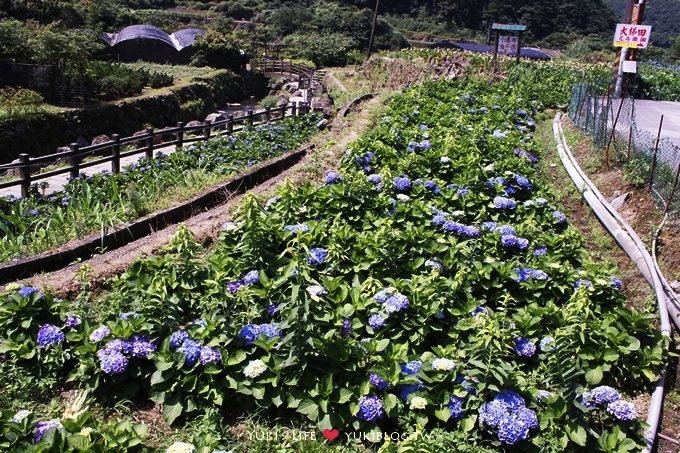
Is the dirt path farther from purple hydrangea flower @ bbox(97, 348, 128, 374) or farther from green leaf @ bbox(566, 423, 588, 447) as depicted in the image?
green leaf @ bbox(566, 423, 588, 447)

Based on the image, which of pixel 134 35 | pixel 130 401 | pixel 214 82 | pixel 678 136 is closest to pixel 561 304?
pixel 130 401

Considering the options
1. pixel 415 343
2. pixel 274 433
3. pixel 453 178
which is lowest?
pixel 274 433

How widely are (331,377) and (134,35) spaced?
127 ft

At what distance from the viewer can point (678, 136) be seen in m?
13.2

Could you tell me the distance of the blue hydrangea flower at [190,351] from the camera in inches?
143

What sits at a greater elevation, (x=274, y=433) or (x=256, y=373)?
(x=256, y=373)

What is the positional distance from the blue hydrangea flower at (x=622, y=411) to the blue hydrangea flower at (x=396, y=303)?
4.54ft

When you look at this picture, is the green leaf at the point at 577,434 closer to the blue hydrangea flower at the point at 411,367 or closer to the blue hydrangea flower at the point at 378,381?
the blue hydrangea flower at the point at 411,367

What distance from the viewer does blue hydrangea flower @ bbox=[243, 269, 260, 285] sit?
14.6ft

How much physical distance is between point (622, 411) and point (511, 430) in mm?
763

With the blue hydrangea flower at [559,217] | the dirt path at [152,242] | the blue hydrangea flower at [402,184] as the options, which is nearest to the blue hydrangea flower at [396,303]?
the dirt path at [152,242]

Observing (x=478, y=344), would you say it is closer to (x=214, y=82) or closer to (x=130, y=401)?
(x=130, y=401)

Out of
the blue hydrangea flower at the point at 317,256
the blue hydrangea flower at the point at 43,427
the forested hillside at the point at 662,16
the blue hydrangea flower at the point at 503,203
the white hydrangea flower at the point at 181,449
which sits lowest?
the blue hydrangea flower at the point at 43,427

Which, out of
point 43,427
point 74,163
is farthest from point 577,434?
point 74,163
